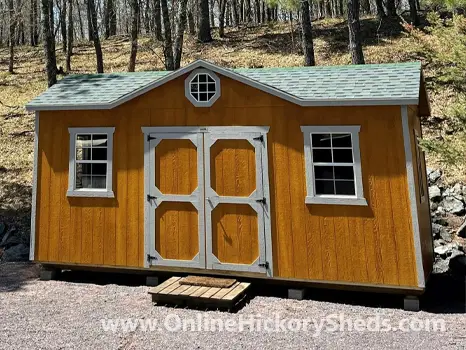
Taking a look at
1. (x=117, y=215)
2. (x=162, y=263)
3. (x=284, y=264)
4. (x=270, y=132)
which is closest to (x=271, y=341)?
A: (x=284, y=264)

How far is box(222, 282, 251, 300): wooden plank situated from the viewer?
561 centimetres

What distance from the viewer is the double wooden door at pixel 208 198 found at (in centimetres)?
633

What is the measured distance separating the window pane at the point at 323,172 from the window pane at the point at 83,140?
4257 mm

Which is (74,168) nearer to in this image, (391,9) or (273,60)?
(273,60)

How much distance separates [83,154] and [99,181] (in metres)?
0.70

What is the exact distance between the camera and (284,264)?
20.3 ft

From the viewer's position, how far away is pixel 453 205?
9.30m

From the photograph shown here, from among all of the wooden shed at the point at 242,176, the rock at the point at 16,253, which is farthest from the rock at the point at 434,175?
the rock at the point at 16,253

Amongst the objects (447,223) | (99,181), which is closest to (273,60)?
(447,223)

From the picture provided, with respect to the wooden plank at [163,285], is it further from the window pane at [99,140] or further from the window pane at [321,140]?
the window pane at [321,140]

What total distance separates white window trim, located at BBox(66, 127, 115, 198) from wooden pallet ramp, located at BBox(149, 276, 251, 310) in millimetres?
2082

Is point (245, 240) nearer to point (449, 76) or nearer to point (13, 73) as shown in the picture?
point (449, 76)

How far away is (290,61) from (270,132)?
→ 14092mm

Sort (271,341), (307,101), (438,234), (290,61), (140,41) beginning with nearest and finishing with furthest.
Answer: (271,341)
(307,101)
(438,234)
(290,61)
(140,41)
